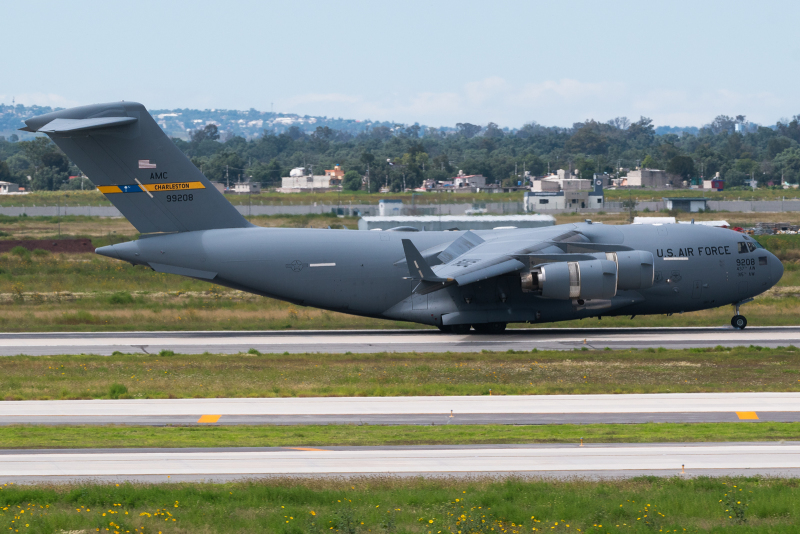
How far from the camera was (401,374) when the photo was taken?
71.9ft

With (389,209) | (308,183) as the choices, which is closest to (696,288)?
(389,209)

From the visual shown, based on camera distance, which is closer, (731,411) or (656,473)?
(656,473)

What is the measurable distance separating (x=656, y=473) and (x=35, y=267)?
4357cm

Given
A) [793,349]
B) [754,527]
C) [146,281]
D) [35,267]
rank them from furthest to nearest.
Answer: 1. [35,267]
2. [146,281]
3. [793,349]
4. [754,527]

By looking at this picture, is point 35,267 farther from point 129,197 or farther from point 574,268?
point 574,268

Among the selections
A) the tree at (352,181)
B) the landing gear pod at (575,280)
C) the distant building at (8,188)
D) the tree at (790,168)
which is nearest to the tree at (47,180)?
the distant building at (8,188)

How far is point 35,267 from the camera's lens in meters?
48.6

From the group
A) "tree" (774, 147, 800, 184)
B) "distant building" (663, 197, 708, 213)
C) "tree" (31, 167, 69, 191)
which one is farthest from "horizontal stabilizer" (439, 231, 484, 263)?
"tree" (774, 147, 800, 184)

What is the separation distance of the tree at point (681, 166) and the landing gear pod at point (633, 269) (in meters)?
143

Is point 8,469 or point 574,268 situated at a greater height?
point 574,268

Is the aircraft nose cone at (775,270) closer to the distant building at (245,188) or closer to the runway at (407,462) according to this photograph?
the runway at (407,462)

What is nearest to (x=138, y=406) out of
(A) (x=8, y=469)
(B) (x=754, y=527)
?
(A) (x=8, y=469)

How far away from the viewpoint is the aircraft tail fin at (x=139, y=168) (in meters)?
27.8

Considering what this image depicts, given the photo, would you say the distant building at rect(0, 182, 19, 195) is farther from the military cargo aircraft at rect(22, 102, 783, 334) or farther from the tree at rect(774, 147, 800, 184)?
the tree at rect(774, 147, 800, 184)
